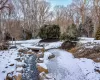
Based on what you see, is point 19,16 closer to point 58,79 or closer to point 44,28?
point 44,28

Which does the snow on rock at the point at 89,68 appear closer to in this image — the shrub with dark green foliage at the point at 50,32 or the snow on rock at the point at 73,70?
the snow on rock at the point at 73,70

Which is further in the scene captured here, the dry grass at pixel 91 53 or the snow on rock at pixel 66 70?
the dry grass at pixel 91 53

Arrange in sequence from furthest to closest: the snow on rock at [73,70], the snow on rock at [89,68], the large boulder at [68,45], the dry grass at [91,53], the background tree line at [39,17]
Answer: the background tree line at [39,17]
the large boulder at [68,45]
the dry grass at [91,53]
the snow on rock at [73,70]
the snow on rock at [89,68]

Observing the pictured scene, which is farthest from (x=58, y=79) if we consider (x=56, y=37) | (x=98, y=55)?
(x=56, y=37)

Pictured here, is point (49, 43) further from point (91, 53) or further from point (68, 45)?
point (91, 53)

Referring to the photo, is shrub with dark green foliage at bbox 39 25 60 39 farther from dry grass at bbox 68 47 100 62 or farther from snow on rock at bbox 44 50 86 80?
snow on rock at bbox 44 50 86 80

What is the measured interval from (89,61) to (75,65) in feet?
2.68

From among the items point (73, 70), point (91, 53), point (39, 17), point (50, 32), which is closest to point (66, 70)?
point (73, 70)

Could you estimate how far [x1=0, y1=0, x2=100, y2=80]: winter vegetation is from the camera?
7695 millimetres

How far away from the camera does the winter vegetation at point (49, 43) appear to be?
770 cm

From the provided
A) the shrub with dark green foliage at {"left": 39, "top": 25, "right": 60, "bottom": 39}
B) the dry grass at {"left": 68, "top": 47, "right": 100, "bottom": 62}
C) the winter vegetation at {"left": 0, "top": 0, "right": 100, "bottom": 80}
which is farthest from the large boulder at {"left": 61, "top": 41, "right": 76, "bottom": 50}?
the shrub with dark green foliage at {"left": 39, "top": 25, "right": 60, "bottom": 39}

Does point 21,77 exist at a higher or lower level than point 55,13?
lower

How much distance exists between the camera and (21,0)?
29.6 meters

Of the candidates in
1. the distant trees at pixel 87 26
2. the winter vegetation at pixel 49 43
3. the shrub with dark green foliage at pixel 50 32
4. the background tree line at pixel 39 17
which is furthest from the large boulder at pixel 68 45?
the distant trees at pixel 87 26
